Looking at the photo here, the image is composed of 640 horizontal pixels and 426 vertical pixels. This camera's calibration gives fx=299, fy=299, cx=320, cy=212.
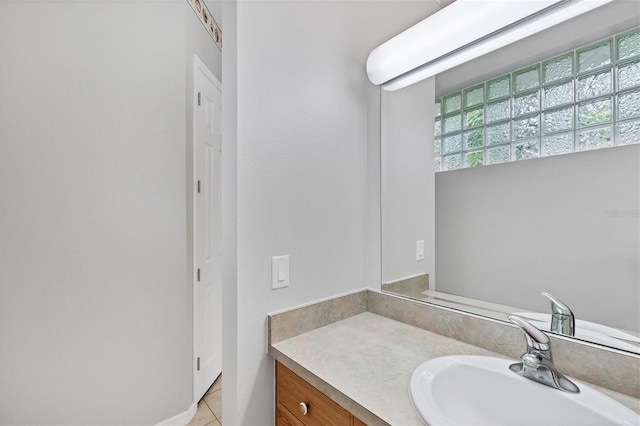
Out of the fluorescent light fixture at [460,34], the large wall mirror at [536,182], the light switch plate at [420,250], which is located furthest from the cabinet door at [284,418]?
the fluorescent light fixture at [460,34]

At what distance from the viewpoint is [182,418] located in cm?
179

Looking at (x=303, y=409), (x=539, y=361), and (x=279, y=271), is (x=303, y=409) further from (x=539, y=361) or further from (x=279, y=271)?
(x=539, y=361)

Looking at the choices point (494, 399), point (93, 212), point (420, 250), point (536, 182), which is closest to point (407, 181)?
point (420, 250)

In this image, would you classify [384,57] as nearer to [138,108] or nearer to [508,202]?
[508,202]

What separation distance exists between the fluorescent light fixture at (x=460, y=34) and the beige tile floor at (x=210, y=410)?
2140mm

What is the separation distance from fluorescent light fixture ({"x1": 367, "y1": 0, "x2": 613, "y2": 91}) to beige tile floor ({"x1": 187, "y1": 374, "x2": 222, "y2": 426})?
7.02 ft

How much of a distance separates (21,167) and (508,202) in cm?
201

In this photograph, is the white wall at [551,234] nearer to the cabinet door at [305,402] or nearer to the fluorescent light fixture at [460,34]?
the fluorescent light fixture at [460,34]

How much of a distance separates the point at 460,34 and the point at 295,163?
26.7 inches

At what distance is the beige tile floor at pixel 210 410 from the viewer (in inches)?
72.6

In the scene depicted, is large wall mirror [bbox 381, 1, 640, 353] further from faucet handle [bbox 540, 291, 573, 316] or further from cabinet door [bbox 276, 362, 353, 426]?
cabinet door [bbox 276, 362, 353, 426]

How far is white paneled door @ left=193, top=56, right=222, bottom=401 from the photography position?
6.37 ft

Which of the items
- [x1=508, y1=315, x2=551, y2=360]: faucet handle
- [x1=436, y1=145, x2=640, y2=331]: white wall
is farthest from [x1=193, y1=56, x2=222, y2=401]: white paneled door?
[x1=508, y1=315, x2=551, y2=360]: faucet handle

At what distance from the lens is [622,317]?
2.53 feet
